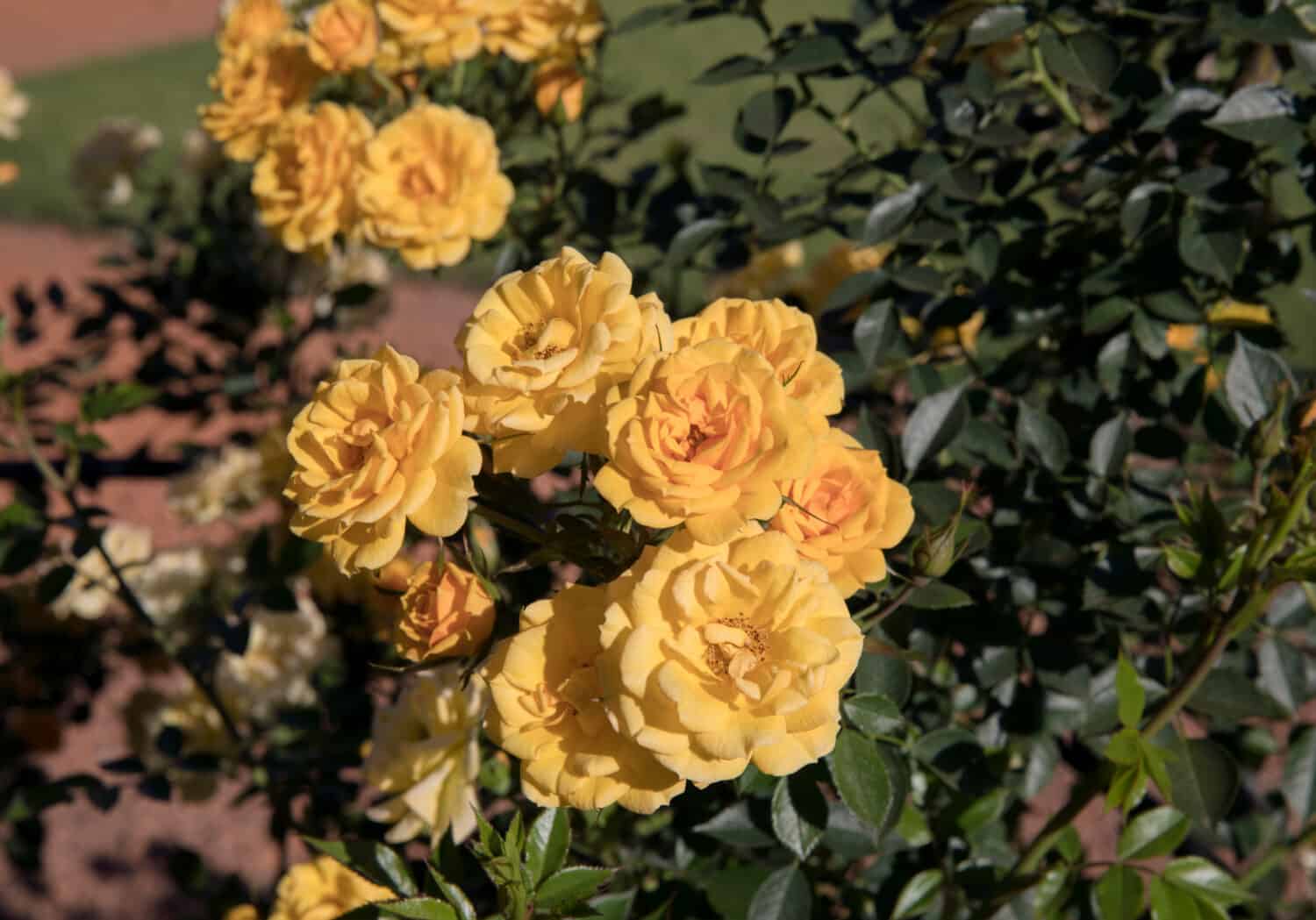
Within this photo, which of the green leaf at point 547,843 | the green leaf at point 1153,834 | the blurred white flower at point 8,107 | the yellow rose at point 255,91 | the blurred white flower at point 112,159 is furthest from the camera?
the blurred white flower at point 112,159

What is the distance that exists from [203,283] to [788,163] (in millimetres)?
3762

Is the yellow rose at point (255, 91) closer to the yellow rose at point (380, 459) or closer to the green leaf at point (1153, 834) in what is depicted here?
the yellow rose at point (380, 459)

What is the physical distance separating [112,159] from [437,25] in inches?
42.0

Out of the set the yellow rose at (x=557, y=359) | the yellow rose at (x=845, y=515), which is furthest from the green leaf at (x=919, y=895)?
the yellow rose at (x=557, y=359)

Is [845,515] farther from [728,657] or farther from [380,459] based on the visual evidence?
[380,459]

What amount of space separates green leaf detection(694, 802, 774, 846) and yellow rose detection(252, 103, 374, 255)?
60 centimetres

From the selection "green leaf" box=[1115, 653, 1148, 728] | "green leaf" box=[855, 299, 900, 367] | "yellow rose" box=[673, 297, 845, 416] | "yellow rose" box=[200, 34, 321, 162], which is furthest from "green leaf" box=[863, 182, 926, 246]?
"yellow rose" box=[200, 34, 321, 162]

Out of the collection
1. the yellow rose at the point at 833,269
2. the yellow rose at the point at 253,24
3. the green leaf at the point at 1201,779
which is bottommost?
the yellow rose at the point at 833,269

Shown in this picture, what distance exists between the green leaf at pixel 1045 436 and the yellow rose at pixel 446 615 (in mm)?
433

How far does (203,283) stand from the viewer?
1649 mm

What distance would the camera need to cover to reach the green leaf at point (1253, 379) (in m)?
0.75

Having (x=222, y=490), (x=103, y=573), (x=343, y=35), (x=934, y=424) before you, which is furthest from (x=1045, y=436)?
(x=103, y=573)

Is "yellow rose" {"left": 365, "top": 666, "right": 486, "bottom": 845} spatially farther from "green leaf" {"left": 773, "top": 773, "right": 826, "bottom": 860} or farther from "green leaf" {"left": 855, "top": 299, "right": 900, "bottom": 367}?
"green leaf" {"left": 855, "top": 299, "right": 900, "bottom": 367}

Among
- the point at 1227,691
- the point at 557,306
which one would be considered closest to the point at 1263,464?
the point at 1227,691
